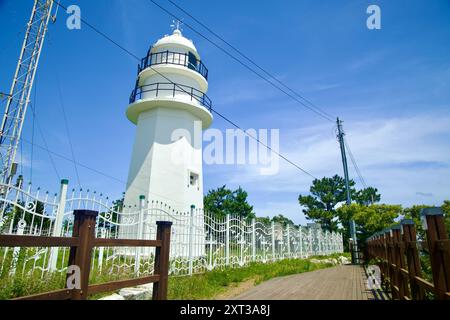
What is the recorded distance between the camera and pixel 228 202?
1217 inches

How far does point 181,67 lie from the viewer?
491 inches

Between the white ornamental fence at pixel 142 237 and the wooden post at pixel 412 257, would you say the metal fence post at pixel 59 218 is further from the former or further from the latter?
the wooden post at pixel 412 257

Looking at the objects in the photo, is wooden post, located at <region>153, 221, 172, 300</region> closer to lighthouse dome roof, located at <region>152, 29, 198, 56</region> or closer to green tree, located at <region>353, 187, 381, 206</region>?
lighthouse dome roof, located at <region>152, 29, 198, 56</region>

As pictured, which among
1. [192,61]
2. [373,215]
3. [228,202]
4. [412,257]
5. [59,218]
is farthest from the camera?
[228,202]

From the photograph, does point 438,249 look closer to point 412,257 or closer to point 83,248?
point 412,257

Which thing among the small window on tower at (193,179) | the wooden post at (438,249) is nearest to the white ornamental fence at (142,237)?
the small window on tower at (193,179)

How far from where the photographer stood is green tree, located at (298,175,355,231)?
2989 cm

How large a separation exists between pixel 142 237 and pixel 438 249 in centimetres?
668

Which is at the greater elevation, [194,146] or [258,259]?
[194,146]

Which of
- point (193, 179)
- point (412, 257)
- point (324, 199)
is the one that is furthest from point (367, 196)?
point (412, 257)

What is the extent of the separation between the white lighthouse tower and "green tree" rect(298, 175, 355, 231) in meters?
21.7
